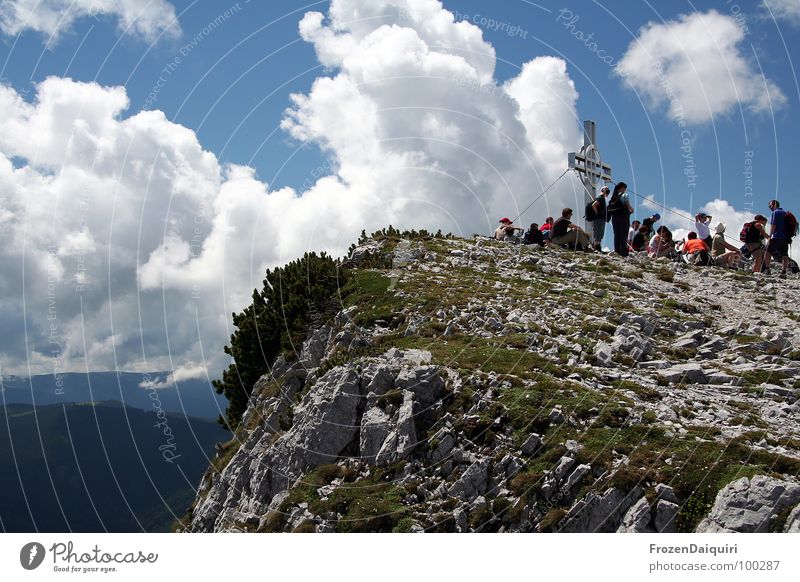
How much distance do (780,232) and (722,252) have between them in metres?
5.84

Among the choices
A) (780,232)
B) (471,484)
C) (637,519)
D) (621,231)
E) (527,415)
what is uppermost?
(621,231)

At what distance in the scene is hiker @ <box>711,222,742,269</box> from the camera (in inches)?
1324

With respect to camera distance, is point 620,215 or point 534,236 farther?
point 534,236

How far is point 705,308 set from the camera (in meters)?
25.5

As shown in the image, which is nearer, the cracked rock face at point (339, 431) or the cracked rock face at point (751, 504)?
the cracked rock face at point (751, 504)

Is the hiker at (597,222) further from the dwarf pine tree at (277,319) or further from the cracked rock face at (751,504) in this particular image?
the cracked rock face at (751,504)

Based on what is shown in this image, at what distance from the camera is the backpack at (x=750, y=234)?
29764 millimetres

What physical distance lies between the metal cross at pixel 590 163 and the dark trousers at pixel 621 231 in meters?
6.20

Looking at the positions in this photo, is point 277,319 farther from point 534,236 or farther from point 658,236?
point 658,236

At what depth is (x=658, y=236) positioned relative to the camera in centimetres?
3616

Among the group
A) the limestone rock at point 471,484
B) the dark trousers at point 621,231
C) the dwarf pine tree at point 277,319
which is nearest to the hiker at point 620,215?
the dark trousers at point 621,231

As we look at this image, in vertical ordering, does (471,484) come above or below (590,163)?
below

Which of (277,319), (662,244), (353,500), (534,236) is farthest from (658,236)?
(353,500)

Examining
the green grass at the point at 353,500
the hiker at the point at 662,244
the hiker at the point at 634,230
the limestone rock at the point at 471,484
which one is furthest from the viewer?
the hiker at the point at 634,230
